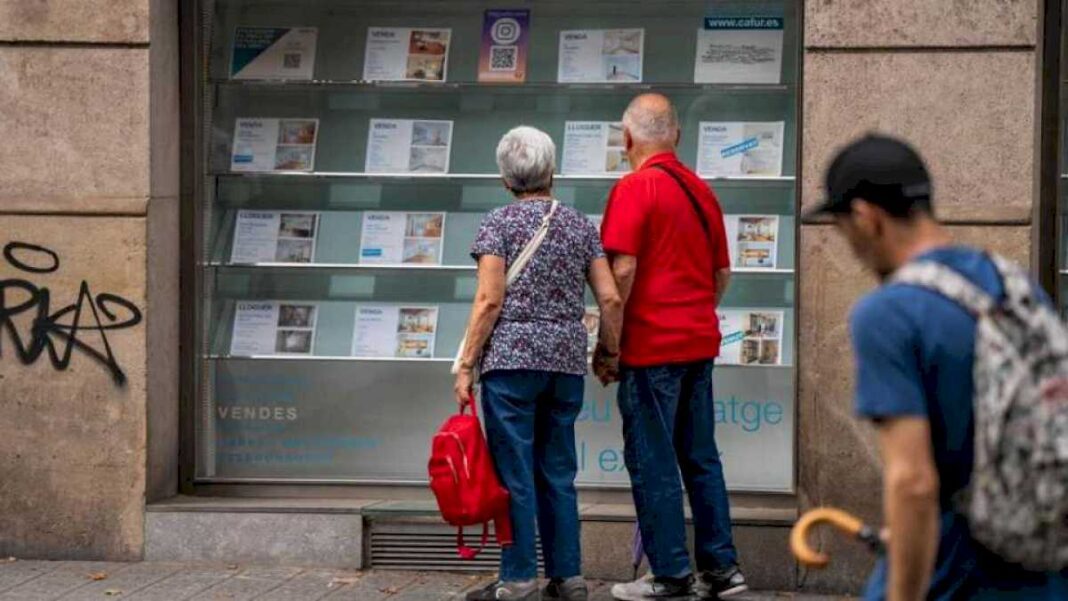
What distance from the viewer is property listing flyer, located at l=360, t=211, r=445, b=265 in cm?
888

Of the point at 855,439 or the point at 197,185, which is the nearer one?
the point at 855,439

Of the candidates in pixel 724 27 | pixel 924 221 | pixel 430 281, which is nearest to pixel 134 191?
pixel 430 281

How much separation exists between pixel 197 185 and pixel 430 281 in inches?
44.9

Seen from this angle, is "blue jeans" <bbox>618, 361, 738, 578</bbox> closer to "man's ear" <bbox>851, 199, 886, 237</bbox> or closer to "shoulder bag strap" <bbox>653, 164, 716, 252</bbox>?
"shoulder bag strap" <bbox>653, 164, 716, 252</bbox>

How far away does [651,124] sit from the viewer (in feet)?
24.1

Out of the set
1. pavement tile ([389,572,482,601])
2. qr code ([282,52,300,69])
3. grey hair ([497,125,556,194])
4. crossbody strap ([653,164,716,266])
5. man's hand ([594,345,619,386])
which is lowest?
pavement tile ([389,572,482,601])

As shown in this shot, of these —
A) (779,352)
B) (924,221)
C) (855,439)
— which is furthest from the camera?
(779,352)

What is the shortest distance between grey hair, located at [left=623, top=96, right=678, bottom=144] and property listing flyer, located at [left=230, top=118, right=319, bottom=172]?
208 centimetres

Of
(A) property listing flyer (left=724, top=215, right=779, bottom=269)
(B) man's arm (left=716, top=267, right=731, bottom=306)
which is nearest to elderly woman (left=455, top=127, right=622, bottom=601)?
(B) man's arm (left=716, top=267, right=731, bottom=306)

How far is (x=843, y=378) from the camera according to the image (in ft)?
25.9

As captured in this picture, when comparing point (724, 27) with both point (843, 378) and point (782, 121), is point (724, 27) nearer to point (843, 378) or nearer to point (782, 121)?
point (782, 121)

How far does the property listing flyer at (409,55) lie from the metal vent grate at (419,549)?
2.07 meters

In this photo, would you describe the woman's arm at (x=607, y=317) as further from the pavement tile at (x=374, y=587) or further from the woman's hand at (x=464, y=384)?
the pavement tile at (x=374, y=587)

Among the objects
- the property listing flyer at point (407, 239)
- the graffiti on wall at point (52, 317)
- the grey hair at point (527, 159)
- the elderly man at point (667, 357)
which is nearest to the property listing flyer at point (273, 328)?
the property listing flyer at point (407, 239)
